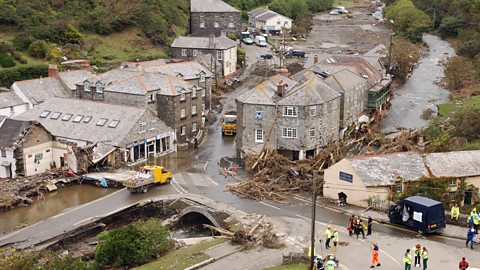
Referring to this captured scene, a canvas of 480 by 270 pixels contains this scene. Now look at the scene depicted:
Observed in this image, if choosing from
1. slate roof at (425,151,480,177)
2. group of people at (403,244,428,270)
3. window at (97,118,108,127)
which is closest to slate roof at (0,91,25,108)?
window at (97,118,108,127)

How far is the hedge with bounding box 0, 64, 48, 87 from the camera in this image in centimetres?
7531

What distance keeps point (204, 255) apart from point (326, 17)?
12897cm

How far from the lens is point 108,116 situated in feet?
181

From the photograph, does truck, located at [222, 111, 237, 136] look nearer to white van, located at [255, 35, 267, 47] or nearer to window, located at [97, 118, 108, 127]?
window, located at [97, 118, 108, 127]

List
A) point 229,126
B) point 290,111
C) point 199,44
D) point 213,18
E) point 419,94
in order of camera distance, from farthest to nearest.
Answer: point 213,18
point 199,44
point 419,94
point 229,126
point 290,111

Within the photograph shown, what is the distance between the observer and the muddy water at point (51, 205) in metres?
42.9

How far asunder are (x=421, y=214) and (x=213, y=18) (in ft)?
259

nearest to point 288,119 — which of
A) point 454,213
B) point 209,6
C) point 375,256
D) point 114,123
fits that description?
point 114,123

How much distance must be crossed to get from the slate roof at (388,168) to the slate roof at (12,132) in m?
24.9

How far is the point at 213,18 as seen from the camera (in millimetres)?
109750

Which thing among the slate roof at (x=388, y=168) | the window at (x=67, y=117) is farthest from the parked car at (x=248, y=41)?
the slate roof at (x=388, y=168)

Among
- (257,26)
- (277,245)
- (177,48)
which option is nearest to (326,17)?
(257,26)

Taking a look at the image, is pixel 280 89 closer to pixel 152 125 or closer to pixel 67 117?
pixel 152 125

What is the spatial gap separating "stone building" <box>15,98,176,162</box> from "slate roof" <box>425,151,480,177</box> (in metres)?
23.2
